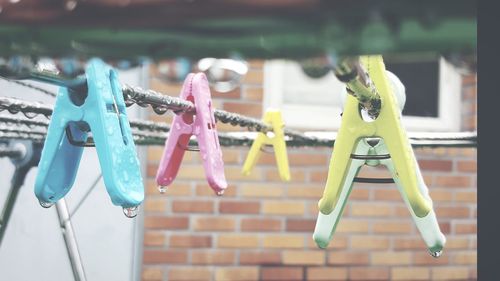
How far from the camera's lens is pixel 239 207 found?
5.77 ft

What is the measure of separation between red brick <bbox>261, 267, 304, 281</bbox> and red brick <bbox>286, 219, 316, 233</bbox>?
0.11 meters

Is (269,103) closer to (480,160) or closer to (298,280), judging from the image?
(298,280)

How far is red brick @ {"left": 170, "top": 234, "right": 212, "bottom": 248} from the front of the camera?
1732 mm

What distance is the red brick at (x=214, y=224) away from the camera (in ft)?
5.74

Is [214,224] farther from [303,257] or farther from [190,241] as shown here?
[303,257]

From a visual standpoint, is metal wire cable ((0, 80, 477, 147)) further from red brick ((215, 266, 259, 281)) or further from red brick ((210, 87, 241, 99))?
red brick ((215, 266, 259, 281))

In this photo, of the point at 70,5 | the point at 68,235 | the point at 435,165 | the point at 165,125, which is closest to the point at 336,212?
the point at 165,125

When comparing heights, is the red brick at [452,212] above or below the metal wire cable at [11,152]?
above

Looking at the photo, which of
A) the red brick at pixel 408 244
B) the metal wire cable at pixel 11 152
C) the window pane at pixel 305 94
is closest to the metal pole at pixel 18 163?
the metal wire cable at pixel 11 152

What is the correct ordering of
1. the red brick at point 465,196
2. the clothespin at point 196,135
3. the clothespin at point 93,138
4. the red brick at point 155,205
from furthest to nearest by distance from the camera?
1. the red brick at point 465,196
2. the red brick at point 155,205
3. the clothespin at point 196,135
4. the clothespin at point 93,138

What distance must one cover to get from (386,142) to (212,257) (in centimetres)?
124

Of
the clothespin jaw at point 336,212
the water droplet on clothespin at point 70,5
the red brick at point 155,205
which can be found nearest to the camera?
the water droplet on clothespin at point 70,5

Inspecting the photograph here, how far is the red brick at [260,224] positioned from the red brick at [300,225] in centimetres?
3

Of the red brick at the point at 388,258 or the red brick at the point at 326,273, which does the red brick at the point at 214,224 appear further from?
the red brick at the point at 388,258
